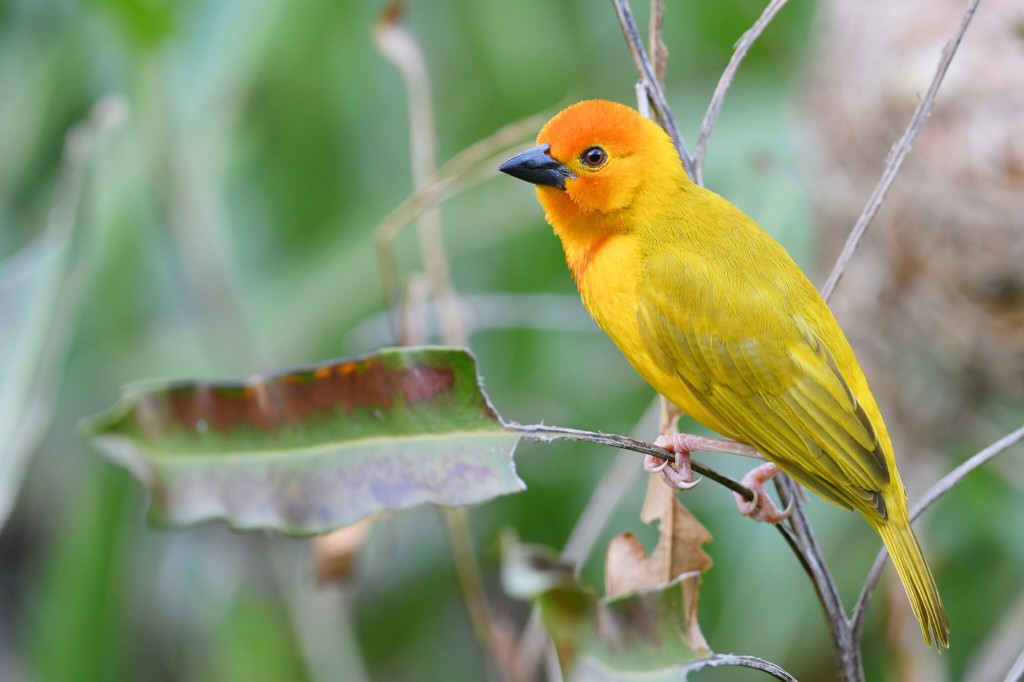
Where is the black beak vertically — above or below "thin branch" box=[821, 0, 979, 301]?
above

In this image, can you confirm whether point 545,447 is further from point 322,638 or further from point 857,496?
point 857,496

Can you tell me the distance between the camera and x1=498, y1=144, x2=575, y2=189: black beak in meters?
1.70

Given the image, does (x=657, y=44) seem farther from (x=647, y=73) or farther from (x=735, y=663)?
(x=735, y=663)

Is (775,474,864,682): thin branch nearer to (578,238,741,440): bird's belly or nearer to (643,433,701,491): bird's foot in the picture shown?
(643,433,701,491): bird's foot

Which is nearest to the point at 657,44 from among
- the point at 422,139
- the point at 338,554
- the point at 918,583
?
the point at 422,139

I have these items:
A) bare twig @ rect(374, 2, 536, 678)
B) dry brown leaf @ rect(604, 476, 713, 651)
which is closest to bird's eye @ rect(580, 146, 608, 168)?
bare twig @ rect(374, 2, 536, 678)

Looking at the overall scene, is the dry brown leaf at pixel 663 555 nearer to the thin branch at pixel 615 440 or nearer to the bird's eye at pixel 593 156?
the thin branch at pixel 615 440

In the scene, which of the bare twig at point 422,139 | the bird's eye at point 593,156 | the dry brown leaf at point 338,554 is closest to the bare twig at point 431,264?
the bare twig at point 422,139

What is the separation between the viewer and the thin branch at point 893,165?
1.21 meters

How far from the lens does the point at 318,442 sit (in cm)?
125

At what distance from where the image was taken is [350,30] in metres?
3.85

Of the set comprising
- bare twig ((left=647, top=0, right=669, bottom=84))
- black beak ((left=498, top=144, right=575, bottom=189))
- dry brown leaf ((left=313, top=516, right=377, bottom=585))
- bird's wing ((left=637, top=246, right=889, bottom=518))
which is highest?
bare twig ((left=647, top=0, right=669, bottom=84))

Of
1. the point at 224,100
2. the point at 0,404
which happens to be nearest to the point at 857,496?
the point at 0,404

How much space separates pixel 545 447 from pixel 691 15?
1.49 m
